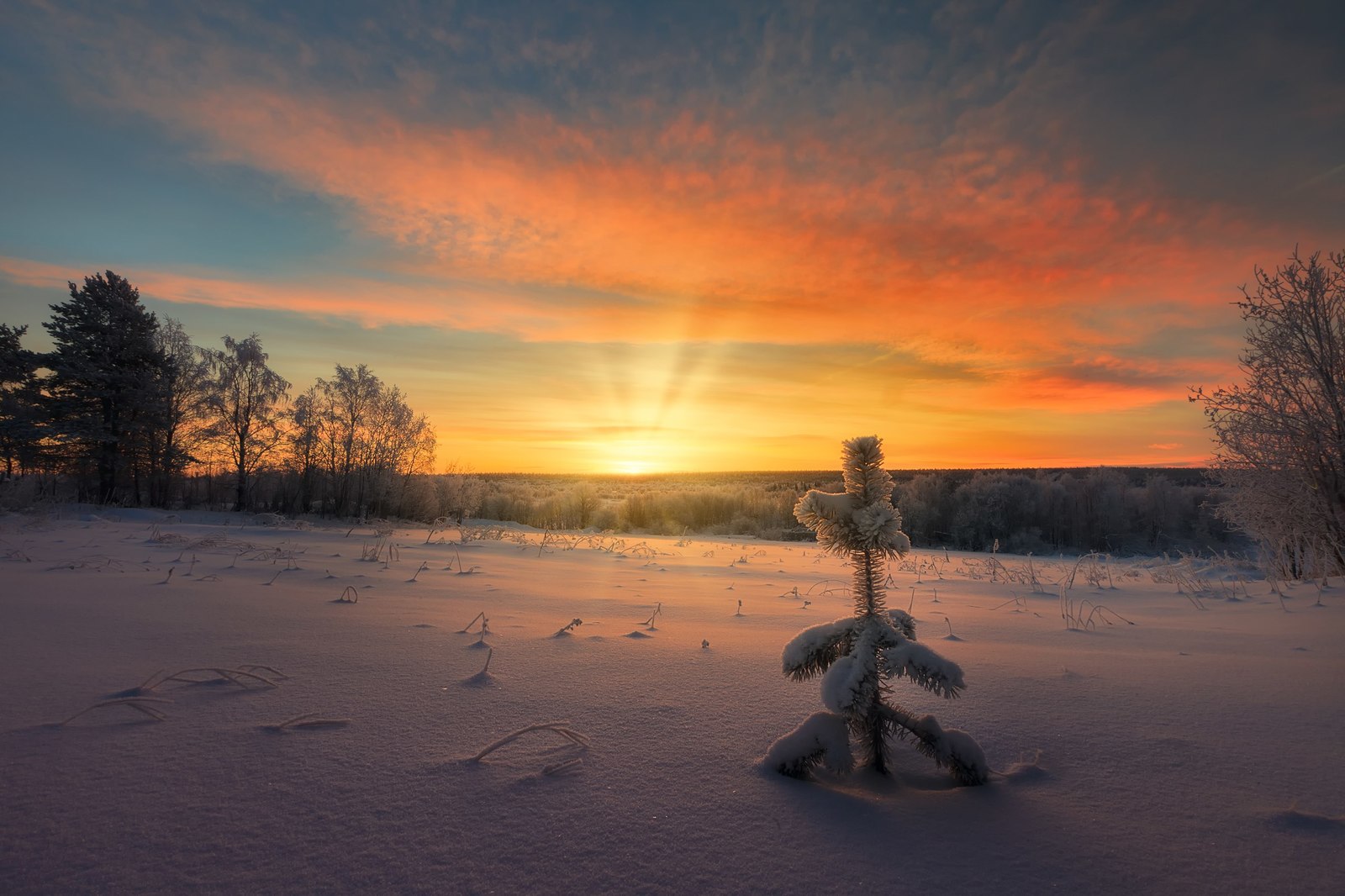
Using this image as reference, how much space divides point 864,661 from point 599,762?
29.9 inches

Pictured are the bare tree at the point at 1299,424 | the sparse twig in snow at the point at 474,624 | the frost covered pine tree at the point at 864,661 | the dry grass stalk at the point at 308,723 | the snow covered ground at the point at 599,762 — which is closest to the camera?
the snow covered ground at the point at 599,762

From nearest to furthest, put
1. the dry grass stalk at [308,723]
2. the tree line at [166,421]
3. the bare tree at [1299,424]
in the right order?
the dry grass stalk at [308,723]
the bare tree at [1299,424]
the tree line at [166,421]

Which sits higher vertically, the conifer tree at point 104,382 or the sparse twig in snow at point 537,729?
the conifer tree at point 104,382

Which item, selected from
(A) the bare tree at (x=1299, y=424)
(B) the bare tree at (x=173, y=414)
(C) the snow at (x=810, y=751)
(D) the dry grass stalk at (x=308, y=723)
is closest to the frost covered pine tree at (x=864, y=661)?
(C) the snow at (x=810, y=751)

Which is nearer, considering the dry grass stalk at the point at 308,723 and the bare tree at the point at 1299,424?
A: the dry grass stalk at the point at 308,723

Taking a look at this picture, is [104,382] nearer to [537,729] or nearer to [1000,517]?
[537,729]

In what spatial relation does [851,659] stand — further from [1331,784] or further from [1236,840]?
[1331,784]

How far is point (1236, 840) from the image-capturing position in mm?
1265

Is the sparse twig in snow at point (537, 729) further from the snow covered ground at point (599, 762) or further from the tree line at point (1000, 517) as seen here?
the tree line at point (1000, 517)

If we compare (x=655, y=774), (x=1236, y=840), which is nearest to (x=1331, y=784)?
(x=1236, y=840)

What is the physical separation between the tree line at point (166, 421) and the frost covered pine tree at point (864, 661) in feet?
68.6

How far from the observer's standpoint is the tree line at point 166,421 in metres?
18.8

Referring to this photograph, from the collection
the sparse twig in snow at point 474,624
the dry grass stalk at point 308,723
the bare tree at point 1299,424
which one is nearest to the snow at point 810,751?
the dry grass stalk at point 308,723

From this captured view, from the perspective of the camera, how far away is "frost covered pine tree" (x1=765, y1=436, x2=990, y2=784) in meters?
1.51
